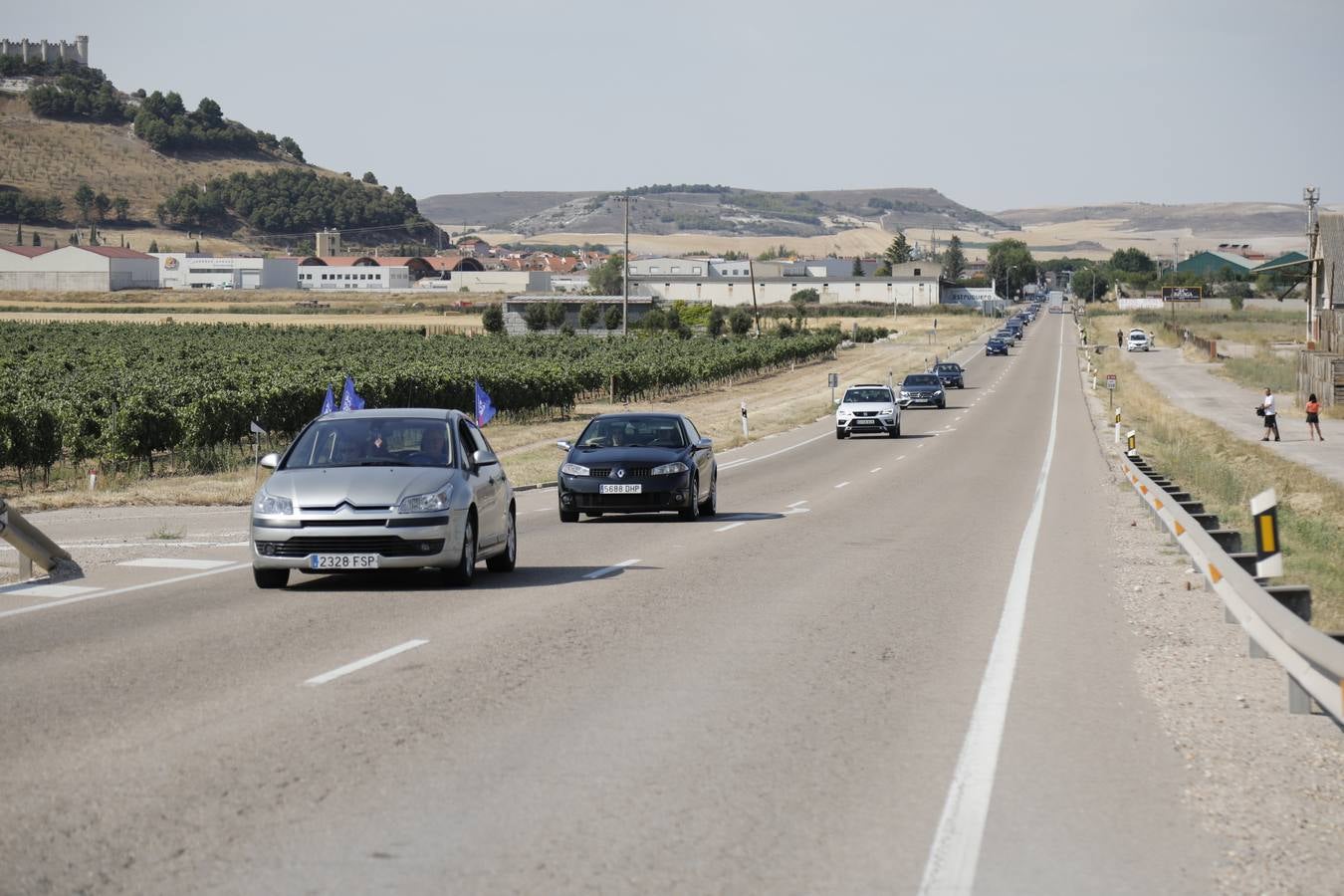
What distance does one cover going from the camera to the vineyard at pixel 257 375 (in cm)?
3556

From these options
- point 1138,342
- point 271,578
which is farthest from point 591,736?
point 1138,342

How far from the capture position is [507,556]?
16.9 meters

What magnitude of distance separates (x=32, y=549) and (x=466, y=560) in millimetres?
4259

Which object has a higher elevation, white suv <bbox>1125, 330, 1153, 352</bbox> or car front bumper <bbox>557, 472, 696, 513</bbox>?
white suv <bbox>1125, 330, 1153, 352</bbox>

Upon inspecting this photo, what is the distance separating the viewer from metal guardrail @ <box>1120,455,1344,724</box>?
8.20 metres

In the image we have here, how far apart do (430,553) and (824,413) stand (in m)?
51.3

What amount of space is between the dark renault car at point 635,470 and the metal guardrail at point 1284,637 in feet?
30.6

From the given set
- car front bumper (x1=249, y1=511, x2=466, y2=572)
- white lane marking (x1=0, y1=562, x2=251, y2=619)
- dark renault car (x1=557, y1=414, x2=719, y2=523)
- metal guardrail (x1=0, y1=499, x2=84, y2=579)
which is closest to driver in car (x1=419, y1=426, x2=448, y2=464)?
car front bumper (x1=249, y1=511, x2=466, y2=572)

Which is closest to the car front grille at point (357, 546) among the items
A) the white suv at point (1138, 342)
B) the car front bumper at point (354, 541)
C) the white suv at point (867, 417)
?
the car front bumper at point (354, 541)

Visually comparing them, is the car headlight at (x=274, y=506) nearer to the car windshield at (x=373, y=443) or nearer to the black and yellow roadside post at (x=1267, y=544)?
the car windshield at (x=373, y=443)

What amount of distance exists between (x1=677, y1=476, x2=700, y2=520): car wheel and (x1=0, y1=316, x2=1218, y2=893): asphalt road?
6009 mm

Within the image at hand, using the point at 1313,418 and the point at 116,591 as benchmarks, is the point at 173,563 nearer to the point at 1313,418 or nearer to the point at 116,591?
the point at 116,591

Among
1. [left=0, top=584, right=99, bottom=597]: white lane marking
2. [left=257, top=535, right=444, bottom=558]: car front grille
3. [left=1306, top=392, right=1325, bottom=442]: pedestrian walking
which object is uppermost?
[left=257, top=535, right=444, bottom=558]: car front grille

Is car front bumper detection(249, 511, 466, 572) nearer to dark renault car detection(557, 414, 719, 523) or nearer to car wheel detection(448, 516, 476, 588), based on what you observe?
car wheel detection(448, 516, 476, 588)
